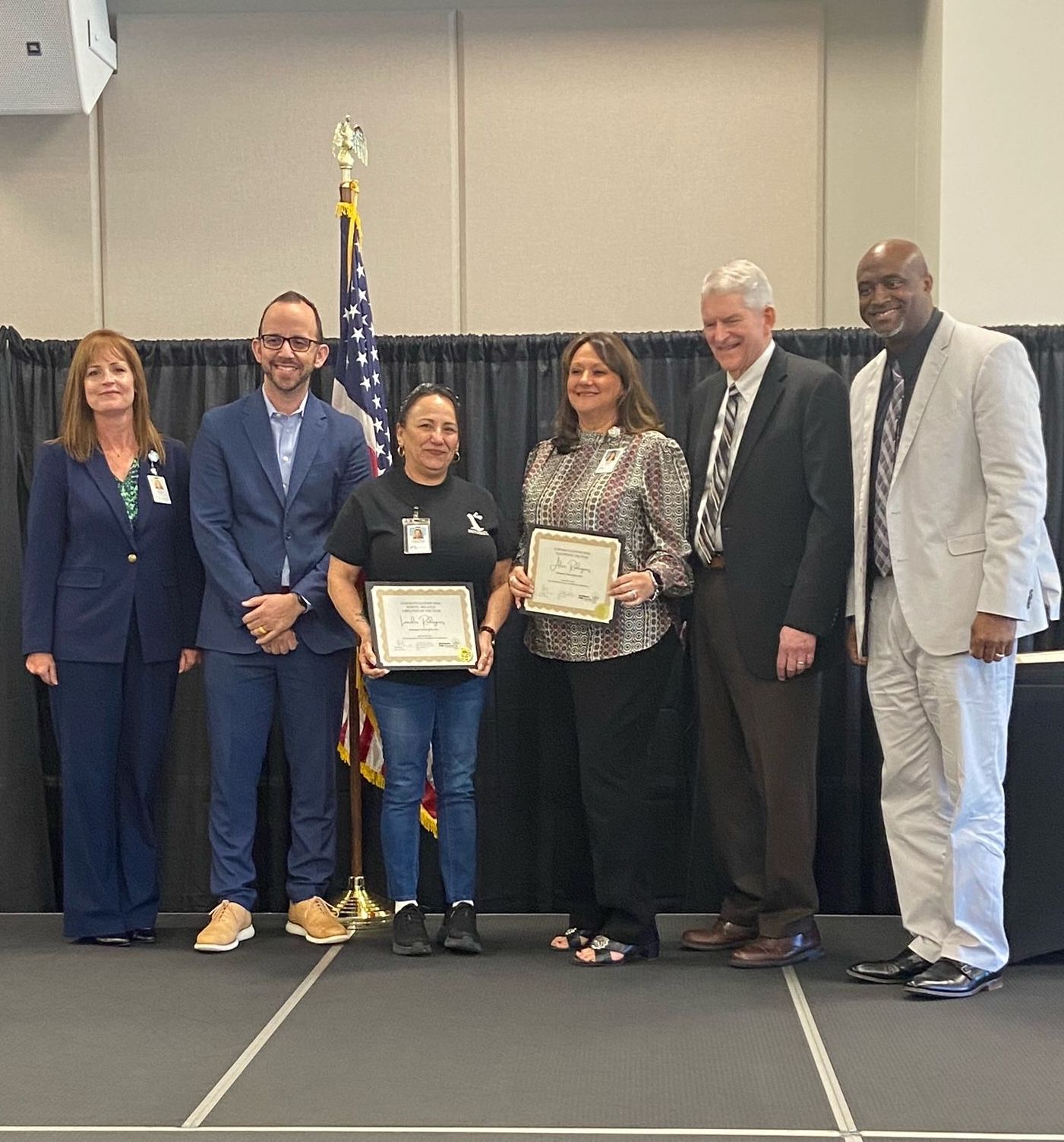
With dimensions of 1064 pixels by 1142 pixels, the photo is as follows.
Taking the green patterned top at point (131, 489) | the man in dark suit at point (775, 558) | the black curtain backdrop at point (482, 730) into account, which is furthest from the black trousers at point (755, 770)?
the green patterned top at point (131, 489)

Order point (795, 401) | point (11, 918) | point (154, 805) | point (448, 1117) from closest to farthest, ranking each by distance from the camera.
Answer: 1. point (448, 1117)
2. point (795, 401)
3. point (154, 805)
4. point (11, 918)

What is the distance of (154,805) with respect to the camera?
3.97m

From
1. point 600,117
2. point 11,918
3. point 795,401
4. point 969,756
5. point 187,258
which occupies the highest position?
point 600,117

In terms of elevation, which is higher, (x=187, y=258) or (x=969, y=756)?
(x=187, y=258)

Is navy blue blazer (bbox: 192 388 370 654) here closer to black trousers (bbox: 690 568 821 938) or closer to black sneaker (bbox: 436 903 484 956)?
black sneaker (bbox: 436 903 484 956)

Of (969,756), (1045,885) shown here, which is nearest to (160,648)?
(969,756)

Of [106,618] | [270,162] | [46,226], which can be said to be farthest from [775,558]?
[46,226]

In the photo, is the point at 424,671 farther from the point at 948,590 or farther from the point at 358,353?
the point at 948,590

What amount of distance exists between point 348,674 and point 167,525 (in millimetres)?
710

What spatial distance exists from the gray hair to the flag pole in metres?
1.25

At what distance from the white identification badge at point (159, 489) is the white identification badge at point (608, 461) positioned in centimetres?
127

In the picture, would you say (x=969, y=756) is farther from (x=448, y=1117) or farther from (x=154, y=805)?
(x=154, y=805)

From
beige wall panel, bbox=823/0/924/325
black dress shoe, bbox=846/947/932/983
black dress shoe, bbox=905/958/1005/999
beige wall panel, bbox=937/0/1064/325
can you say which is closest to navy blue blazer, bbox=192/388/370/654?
black dress shoe, bbox=846/947/932/983

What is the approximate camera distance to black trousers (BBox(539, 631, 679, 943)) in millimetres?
3480
